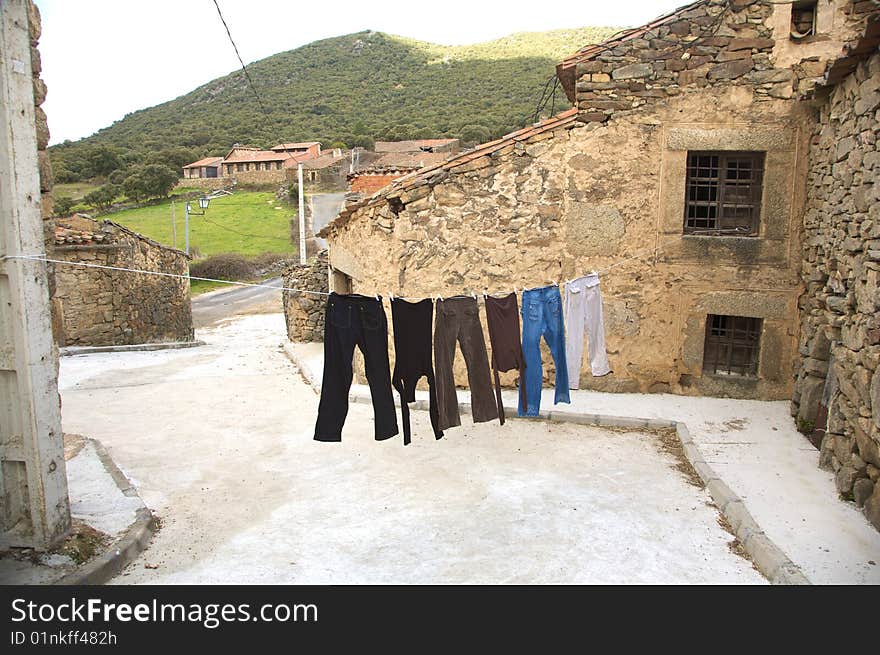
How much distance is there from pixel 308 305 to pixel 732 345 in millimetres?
10255

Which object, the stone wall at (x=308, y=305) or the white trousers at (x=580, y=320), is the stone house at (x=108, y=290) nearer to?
the stone wall at (x=308, y=305)

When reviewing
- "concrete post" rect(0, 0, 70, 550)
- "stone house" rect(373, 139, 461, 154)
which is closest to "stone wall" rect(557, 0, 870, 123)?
"concrete post" rect(0, 0, 70, 550)

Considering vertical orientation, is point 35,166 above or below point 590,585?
above

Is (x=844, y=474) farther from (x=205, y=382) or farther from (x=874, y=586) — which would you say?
(x=205, y=382)

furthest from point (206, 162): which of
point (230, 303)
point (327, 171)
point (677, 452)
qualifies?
point (677, 452)

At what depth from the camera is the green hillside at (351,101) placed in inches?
2296

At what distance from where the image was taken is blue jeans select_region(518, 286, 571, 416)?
748 cm

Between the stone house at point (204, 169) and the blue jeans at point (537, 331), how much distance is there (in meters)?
55.9

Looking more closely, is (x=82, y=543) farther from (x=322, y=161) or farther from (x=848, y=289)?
(x=322, y=161)

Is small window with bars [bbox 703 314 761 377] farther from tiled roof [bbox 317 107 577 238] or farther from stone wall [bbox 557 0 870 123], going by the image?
tiled roof [bbox 317 107 577 238]

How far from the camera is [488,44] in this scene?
89375 millimetres

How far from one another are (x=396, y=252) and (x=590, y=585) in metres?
6.18

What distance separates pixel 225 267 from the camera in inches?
1377
